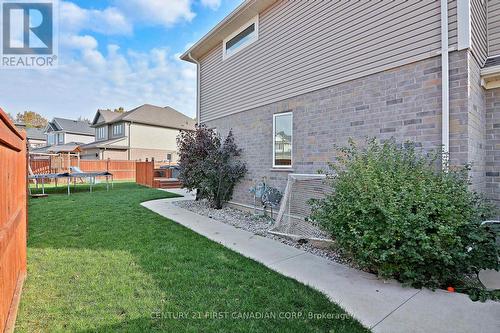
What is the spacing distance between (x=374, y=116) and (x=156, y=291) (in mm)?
4620

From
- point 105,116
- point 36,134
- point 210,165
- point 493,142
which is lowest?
point 210,165

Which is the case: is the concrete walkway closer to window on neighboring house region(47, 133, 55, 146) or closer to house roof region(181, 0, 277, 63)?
house roof region(181, 0, 277, 63)

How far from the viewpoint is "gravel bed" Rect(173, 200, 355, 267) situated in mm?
4539

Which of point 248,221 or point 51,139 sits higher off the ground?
point 51,139

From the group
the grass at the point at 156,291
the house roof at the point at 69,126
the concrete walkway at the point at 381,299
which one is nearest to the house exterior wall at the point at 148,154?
the house roof at the point at 69,126

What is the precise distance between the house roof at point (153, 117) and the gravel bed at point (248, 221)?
20940 millimetres

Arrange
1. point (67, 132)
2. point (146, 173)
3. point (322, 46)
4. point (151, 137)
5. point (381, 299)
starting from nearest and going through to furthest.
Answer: point (381, 299)
point (322, 46)
point (146, 173)
point (151, 137)
point (67, 132)

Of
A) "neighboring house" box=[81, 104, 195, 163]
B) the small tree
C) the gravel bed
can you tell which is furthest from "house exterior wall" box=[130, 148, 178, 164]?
the small tree

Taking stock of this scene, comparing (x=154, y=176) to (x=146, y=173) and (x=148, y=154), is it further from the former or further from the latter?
(x=148, y=154)

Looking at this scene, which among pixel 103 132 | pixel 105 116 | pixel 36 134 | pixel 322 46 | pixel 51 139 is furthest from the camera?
pixel 36 134

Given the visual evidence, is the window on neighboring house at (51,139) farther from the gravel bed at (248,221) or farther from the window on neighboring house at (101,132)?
the gravel bed at (248,221)

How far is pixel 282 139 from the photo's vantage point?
7215 mm

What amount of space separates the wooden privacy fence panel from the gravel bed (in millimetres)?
7828

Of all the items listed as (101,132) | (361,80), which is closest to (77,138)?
(101,132)
